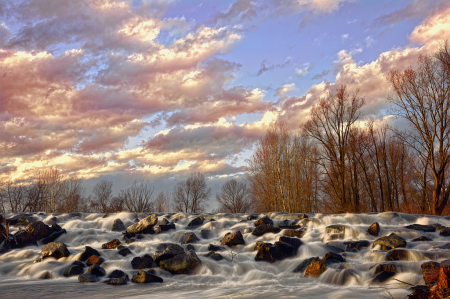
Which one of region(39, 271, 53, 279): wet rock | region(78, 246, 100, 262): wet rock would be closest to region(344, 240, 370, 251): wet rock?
region(78, 246, 100, 262): wet rock

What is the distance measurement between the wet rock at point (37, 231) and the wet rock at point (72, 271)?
15.5 ft

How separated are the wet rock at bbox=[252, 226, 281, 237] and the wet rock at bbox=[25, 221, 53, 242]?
9.64 metres

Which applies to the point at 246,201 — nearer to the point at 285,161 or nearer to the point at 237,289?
the point at 285,161

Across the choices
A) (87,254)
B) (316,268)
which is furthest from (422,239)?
(87,254)

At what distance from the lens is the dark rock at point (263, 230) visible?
13.7 metres

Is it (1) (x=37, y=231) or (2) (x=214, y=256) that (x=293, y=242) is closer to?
(2) (x=214, y=256)

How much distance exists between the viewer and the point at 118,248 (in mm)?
12062

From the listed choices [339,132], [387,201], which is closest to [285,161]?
[339,132]

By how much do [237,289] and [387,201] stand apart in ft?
101

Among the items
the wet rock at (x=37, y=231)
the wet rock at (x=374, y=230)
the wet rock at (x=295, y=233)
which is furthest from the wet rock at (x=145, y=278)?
the wet rock at (x=374, y=230)

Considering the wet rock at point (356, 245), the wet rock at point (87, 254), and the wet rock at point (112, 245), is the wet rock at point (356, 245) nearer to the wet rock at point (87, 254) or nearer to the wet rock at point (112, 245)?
the wet rock at point (112, 245)

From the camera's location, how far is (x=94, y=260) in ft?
35.3

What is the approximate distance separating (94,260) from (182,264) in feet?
10.7

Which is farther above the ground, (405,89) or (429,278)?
(405,89)
